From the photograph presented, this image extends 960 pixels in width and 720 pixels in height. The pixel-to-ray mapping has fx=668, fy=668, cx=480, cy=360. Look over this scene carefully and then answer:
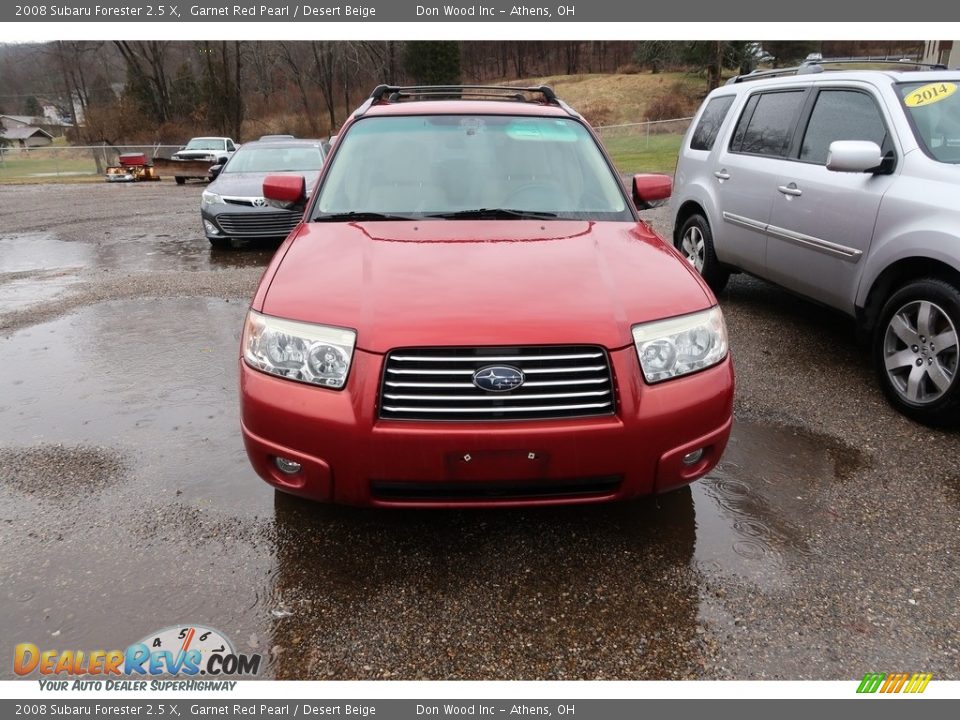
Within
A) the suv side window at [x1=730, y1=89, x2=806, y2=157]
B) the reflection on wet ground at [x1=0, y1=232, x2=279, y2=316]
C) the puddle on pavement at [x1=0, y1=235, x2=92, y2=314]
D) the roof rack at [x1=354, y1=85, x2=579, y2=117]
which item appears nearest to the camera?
the roof rack at [x1=354, y1=85, x2=579, y2=117]

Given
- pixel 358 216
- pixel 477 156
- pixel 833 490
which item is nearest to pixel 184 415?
pixel 358 216

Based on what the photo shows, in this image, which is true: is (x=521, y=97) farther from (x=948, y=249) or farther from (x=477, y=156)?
(x=948, y=249)

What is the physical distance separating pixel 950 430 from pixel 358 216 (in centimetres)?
347

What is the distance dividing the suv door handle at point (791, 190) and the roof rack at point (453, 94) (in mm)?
1780

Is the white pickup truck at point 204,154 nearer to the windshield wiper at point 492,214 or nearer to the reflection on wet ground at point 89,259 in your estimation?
the reflection on wet ground at point 89,259

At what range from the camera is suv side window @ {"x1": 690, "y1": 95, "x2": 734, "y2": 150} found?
6207 mm

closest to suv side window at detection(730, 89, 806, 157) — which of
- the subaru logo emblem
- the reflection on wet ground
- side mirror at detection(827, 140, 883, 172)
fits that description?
side mirror at detection(827, 140, 883, 172)

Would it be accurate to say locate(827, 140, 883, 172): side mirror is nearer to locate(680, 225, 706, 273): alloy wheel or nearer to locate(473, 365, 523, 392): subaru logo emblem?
locate(680, 225, 706, 273): alloy wheel

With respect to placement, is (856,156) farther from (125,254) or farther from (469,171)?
(125,254)

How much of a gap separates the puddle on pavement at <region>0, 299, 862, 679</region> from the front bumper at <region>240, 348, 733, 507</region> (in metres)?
0.40

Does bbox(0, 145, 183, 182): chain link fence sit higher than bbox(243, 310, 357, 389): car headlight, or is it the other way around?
bbox(243, 310, 357, 389): car headlight

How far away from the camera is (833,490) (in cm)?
322

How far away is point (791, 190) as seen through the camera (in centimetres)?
489

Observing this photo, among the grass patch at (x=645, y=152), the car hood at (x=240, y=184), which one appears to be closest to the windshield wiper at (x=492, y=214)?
the car hood at (x=240, y=184)
